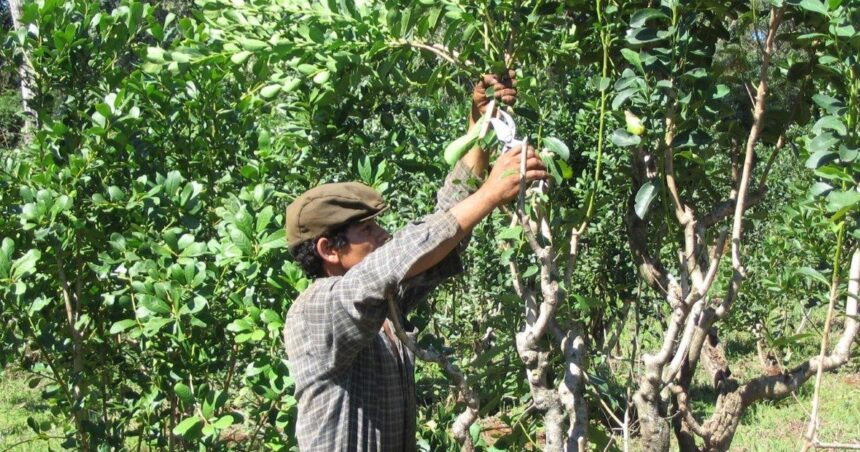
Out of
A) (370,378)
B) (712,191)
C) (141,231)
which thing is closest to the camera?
(370,378)

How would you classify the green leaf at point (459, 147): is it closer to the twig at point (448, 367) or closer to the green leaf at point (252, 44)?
the twig at point (448, 367)

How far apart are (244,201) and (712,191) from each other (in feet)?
4.43

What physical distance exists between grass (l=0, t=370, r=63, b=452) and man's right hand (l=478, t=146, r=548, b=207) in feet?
13.8

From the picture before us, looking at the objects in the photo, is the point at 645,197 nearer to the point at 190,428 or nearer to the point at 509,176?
the point at 509,176

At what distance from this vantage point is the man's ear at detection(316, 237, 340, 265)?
7.66 feet

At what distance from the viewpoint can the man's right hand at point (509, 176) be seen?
78.8 inches

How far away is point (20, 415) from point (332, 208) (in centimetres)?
558

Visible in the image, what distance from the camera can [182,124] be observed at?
11.2 ft

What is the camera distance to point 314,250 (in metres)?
2.37

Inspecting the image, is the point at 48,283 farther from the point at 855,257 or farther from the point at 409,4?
the point at 855,257

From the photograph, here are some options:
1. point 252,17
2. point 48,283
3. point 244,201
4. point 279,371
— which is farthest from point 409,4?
point 48,283

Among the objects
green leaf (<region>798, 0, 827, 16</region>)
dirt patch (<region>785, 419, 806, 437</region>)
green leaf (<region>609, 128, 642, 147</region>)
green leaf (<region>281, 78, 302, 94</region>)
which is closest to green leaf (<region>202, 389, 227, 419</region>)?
green leaf (<region>281, 78, 302, 94</region>)

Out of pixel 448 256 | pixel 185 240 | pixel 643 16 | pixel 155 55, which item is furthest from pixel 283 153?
pixel 643 16

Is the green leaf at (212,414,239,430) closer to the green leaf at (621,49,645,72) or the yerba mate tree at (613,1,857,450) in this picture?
the yerba mate tree at (613,1,857,450)
